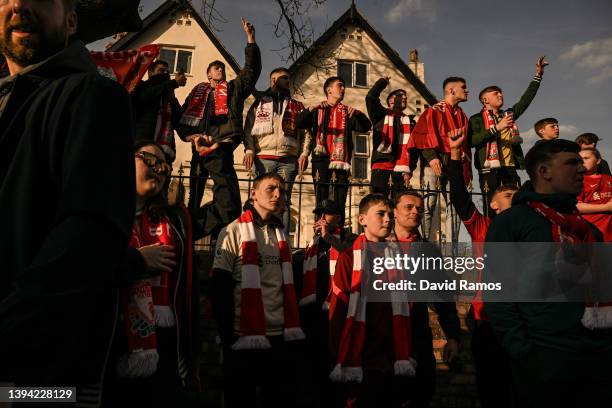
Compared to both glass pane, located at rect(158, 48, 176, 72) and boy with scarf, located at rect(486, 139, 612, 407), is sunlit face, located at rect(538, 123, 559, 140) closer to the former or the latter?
boy with scarf, located at rect(486, 139, 612, 407)

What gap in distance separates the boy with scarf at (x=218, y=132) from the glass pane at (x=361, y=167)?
13810 millimetres

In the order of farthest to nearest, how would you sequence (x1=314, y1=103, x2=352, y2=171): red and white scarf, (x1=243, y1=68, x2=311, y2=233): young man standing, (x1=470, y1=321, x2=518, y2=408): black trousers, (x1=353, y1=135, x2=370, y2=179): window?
(x1=353, y1=135, x2=370, y2=179): window
(x1=314, y1=103, x2=352, y2=171): red and white scarf
(x1=243, y1=68, x2=311, y2=233): young man standing
(x1=470, y1=321, x2=518, y2=408): black trousers

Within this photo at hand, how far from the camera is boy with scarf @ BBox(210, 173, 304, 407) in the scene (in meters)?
3.54

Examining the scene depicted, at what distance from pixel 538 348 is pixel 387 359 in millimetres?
1297

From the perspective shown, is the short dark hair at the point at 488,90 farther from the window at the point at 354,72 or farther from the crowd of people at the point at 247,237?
the window at the point at 354,72

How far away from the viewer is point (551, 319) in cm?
262

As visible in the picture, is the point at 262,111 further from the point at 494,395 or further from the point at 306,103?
the point at 306,103

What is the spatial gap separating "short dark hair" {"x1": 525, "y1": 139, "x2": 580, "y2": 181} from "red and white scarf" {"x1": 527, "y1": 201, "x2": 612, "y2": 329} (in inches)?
13.0

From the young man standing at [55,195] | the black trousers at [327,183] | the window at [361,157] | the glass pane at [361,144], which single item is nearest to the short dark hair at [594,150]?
the black trousers at [327,183]

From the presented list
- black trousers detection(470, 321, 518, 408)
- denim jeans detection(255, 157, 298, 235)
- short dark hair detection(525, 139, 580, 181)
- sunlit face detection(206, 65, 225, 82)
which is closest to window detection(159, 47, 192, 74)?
sunlit face detection(206, 65, 225, 82)

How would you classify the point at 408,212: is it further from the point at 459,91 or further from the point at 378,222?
the point at 459,91

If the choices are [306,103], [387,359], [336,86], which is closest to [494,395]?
[387,359]

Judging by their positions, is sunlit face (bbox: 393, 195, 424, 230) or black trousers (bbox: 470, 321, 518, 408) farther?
sunlit face (bbox: 393, 195, 424, 230)

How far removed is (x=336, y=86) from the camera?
24.3 feet
